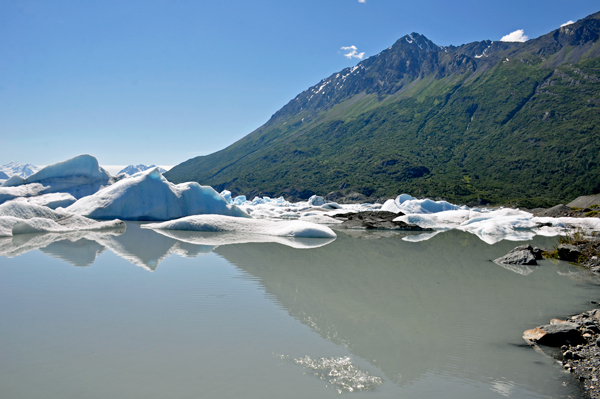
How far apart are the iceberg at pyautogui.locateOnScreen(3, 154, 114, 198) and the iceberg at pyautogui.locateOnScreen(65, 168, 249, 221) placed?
243 inches

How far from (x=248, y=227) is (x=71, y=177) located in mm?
19135

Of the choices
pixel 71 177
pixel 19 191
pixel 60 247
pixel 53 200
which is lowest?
pixel 60 247

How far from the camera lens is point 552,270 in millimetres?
10219

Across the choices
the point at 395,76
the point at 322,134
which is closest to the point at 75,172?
the point at 322,134

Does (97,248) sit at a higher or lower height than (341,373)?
higher

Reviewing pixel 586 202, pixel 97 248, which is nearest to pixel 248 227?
pixel 97 248

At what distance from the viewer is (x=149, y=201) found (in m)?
24.7

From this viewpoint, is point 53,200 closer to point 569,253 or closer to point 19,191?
point 19,191

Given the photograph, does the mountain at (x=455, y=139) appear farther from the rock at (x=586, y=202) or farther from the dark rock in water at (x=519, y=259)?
the dark rock in water at (x=519, y=259)

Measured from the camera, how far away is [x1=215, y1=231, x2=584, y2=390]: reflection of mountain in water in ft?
13.8

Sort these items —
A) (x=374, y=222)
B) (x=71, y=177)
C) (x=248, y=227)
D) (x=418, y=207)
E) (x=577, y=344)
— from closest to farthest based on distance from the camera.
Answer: (x=577, y=344) → (x=248, y=227) → (x=374, y=222) → (x=71, y=177) → (x=418, y=207)

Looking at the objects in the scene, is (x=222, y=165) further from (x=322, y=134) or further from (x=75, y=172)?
(x=75, y=172)

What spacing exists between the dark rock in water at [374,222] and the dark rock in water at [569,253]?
13.1 metres

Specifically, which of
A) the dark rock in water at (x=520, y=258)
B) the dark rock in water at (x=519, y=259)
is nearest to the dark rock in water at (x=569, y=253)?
the dark rock in water at (x=520, y=258)
